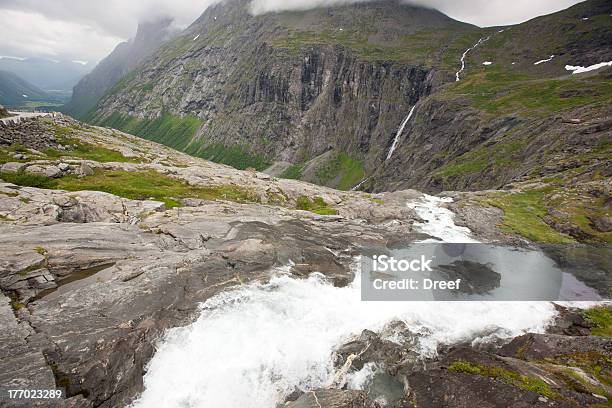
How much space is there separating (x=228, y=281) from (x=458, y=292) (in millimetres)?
25658

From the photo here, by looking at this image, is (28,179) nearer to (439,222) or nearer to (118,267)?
(118,267)

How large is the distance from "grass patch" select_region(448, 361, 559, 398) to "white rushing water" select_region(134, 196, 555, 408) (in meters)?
3.53

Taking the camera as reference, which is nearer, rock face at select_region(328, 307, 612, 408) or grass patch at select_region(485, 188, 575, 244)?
rock face at select_region(328, 307, 612, 408)

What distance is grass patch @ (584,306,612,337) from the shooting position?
104ft

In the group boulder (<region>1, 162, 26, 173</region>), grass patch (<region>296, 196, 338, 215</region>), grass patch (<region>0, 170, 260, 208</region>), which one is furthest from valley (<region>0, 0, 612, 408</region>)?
grass patch (<region>296, 196, 338, 215</region>)

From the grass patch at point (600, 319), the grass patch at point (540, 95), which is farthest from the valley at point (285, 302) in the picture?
the grass patch at point (540, 95)

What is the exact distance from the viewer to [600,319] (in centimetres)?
3453

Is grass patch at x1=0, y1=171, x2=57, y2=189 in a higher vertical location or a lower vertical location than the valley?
higher

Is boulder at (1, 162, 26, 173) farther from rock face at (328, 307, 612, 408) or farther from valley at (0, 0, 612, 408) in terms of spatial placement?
rock face at (328, 307, 612, 408)

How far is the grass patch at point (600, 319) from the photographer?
31.6 m

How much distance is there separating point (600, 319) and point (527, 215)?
41.1 meters

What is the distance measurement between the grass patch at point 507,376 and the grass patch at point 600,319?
1584cm

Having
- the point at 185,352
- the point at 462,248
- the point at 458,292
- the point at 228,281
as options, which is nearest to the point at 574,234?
the point at 462,248

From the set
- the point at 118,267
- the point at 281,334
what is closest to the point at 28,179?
the point at 118,267
